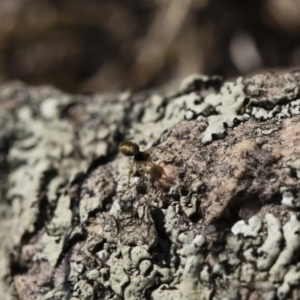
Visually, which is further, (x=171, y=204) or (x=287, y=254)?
(x=171, y=204)

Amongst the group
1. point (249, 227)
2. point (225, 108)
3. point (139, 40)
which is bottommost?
point (249, 227)

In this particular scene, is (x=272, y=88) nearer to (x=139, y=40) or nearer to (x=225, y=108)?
(x=225, y=108)

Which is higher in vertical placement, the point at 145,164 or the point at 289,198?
the point at 145,164

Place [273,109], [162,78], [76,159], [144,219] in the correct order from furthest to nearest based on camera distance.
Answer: [162,78] → [76,159] → [273,109] → [144,219]

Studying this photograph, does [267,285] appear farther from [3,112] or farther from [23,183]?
[3,112]

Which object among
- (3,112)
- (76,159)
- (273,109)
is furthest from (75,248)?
(3,112)

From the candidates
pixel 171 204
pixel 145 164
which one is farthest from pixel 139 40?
pixel 171 204

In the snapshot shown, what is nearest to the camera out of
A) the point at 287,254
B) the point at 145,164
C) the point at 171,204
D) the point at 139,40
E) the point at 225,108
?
the point at 287,254
